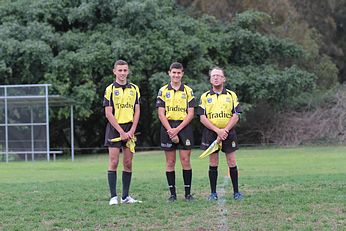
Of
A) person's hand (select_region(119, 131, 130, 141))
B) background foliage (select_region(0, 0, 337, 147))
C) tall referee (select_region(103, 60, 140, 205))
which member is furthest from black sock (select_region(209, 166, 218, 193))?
background foliage (select_region(0, 0, 337, 147))

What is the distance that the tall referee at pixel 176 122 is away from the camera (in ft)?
32.0

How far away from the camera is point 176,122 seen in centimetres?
982

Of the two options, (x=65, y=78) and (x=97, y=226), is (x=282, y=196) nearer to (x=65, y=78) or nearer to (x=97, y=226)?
(x=97, y=226)

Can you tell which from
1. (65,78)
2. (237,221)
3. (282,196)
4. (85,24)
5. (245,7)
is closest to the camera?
(237,221)

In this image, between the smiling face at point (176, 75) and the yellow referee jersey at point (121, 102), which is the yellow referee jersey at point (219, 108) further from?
the yellow referee jersey at point (121, 102)

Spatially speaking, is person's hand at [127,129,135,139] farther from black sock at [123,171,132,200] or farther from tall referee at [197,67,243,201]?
tall referee at [197,67,243,201]

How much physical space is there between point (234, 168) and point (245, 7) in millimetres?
29540

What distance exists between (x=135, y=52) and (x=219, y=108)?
880 inches

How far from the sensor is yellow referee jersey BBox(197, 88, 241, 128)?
984cm

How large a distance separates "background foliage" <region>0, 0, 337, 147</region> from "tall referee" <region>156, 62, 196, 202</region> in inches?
808

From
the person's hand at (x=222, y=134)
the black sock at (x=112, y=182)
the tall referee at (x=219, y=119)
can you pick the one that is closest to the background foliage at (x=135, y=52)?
the black sock at (x=112, y=182)

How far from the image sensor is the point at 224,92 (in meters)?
9.98

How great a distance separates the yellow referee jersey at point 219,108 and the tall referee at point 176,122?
9.0 inches

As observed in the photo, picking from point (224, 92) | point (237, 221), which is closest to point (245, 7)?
point (224, 92)
